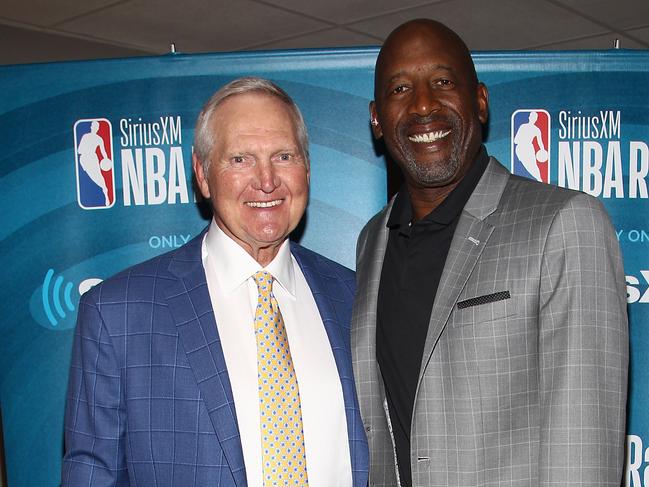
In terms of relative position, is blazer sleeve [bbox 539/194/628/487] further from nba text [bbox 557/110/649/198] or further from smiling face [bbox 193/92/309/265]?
nba text [bbox 557/110/649/198]

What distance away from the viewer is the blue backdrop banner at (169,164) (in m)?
2.38

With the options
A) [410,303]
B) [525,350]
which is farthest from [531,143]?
[525,350]

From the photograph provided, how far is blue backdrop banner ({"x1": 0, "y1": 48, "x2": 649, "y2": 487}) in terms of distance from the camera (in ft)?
7.79

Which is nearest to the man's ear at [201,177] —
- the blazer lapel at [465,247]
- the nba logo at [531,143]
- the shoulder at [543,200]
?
the blazer lapel at [465,247]

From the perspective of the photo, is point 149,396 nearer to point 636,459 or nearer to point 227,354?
point 227,354

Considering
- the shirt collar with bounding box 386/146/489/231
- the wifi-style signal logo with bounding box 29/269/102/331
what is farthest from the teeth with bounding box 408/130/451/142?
the wifi-style signal logo with bounding box 29/269/102/331

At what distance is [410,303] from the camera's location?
1807 mm

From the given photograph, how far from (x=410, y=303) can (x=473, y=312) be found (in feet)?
0.71

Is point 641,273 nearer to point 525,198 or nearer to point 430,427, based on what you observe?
point 525,198

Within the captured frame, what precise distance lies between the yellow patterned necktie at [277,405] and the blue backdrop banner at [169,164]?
0.82m

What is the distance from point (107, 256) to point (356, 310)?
106 cm

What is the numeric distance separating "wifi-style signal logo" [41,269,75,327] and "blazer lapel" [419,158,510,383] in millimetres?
1455

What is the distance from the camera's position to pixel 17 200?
2.45 metres

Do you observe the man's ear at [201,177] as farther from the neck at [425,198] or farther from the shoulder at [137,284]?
the neck at [425,198]
